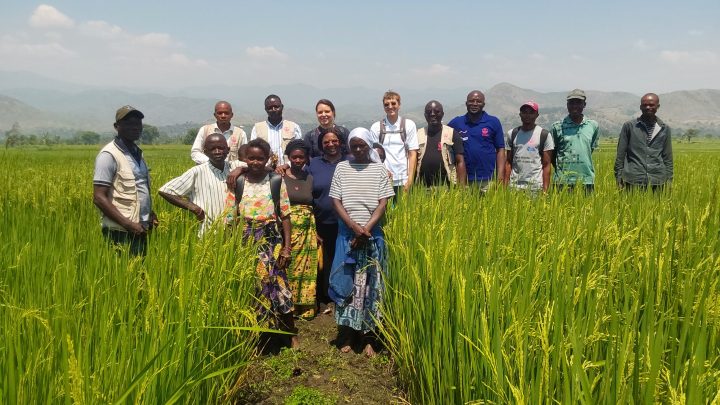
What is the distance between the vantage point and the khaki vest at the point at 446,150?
5.46 meters

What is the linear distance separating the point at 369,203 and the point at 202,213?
1.40 m

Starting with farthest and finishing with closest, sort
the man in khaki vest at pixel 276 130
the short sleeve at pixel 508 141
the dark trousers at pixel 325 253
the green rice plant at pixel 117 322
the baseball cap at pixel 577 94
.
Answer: the short sleeve at pixel 508 141, the man in khaki vest at pixel 276 130, the baseball cap at pixel 577 94, the dark trousers at pixel 325 253, the green rice plant at pixel 117 322

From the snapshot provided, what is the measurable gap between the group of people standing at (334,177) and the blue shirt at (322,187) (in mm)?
11

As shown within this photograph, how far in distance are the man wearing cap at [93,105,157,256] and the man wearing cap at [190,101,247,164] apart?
1415mm

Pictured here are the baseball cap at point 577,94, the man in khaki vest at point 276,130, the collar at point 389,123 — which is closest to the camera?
the baseball cap at point 577,94

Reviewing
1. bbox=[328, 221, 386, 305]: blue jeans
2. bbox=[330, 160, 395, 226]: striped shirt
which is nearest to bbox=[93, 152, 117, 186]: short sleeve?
bbox=[330, 160, 395, 226]: striped shirt

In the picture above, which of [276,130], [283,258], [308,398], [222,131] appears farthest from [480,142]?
[308,398]

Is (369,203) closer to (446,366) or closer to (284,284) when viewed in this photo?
(284,284)

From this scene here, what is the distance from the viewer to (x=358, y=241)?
3.89 meters

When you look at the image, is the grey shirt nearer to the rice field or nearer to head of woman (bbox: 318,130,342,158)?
the rice field

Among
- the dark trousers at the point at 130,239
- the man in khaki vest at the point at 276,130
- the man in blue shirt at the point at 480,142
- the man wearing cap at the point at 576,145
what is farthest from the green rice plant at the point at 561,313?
the man in khaki vest at the point at 276,130

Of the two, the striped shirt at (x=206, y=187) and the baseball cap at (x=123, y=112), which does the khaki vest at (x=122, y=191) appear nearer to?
the baseball cap at (x=123, y=112)

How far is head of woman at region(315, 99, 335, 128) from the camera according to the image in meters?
5.02

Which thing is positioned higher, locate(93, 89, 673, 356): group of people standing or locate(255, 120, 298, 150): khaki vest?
locate(255, 120, 298, 150): khaki vest
